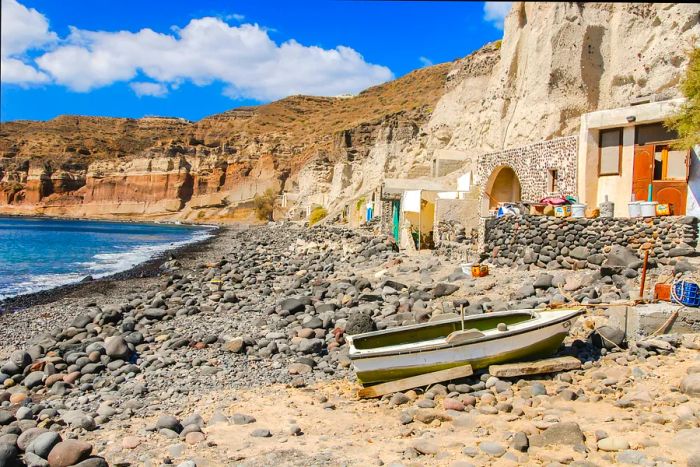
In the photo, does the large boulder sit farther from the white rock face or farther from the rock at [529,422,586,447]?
the white rock face

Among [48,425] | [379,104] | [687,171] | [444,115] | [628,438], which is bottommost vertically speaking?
[48,425]

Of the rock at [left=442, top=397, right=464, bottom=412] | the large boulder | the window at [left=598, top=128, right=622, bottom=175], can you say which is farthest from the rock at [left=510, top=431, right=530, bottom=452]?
the window at [left=598, top=128, right=622, bottom=175]

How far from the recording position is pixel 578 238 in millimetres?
13320

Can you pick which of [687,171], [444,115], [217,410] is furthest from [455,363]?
[444,115]

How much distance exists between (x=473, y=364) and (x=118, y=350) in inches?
263

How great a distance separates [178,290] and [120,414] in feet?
36.5

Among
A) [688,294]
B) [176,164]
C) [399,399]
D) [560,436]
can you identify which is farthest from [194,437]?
[176,164]

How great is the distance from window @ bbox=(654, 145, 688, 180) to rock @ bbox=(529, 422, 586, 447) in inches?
405

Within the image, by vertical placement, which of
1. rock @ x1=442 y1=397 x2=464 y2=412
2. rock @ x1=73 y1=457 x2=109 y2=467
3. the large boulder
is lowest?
rock @ x1=73 y1=457 x2=109 y2=467

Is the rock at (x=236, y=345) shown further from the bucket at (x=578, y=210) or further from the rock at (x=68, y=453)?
the bucket at (x=578, y=210)

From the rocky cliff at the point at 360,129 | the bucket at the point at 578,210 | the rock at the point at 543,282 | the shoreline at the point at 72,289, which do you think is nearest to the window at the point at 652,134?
the bucket at the point at 578,210

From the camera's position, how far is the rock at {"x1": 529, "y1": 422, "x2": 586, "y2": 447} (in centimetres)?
574

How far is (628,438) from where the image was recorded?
18.7ft

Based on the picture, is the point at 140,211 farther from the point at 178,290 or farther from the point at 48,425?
the point at 48,425
